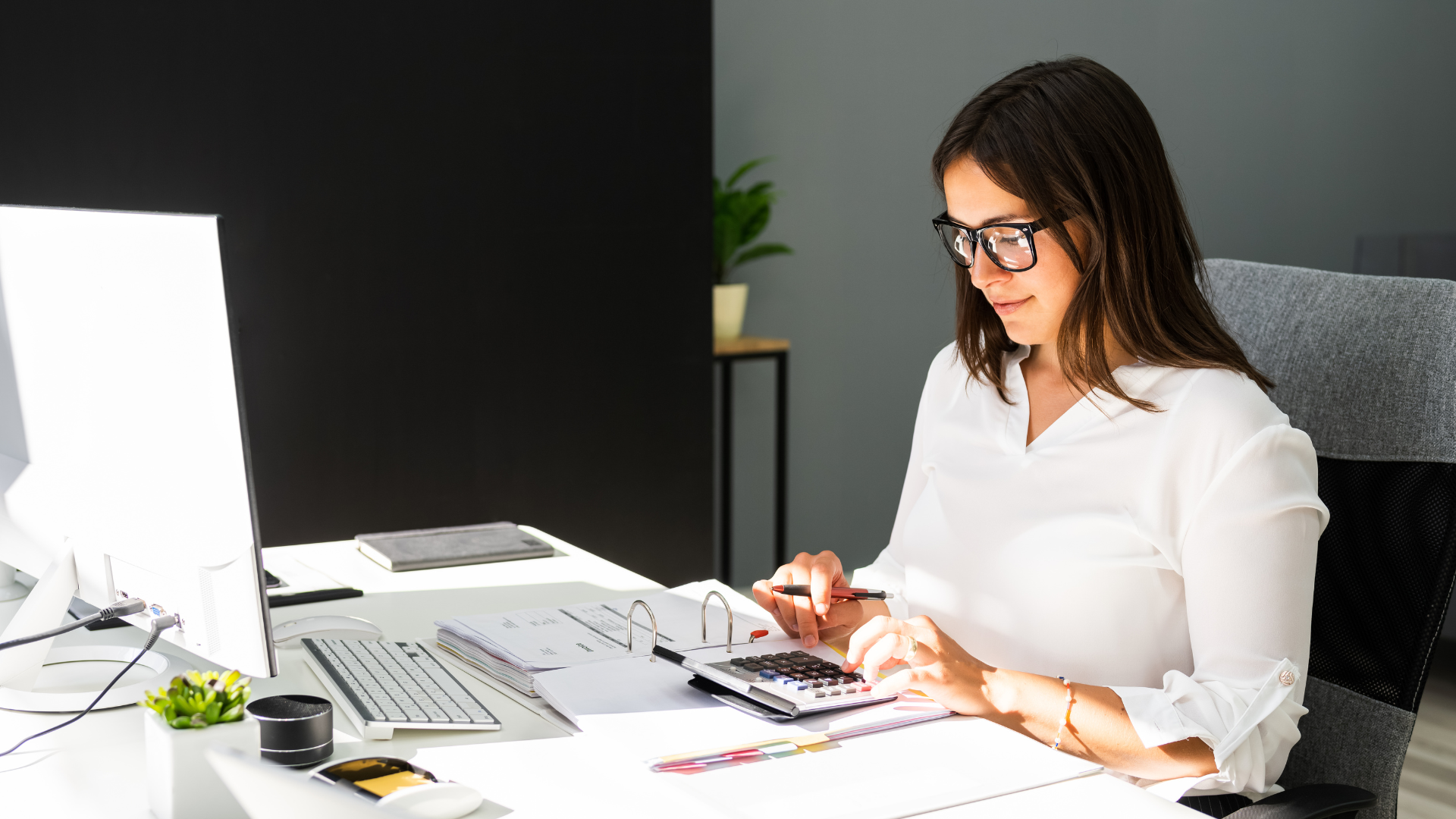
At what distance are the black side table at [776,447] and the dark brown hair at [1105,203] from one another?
2445 millimetres

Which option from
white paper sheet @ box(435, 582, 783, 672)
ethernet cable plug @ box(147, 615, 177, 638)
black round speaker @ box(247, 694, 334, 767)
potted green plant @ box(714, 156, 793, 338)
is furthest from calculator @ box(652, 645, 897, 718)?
potted green plant @ box(714, 156, 793, 338)

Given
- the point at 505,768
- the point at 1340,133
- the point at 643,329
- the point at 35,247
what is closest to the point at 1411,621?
the point at 505,768

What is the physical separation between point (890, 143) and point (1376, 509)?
3092 mm

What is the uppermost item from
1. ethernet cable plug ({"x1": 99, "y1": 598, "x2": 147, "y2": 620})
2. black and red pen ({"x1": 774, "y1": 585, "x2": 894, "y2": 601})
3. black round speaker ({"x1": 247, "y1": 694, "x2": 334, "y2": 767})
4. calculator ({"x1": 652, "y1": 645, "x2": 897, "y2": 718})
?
ethernet cable plug ({"x1": 99, "y1": 598, "x2": 147, "y2": 620})

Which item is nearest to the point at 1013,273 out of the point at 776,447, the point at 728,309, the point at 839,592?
the point at 839,592

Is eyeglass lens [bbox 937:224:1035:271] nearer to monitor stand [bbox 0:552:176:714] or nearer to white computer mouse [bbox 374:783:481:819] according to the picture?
white computer mouse [bbox 374:783:481:819]

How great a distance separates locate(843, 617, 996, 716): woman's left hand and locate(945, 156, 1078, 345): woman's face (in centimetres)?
40

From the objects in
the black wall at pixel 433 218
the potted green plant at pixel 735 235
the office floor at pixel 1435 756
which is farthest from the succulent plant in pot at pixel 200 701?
the potted green plant at pixel 735 235

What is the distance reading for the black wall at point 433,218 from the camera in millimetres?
2508

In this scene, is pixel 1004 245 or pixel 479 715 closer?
pixel 479 715

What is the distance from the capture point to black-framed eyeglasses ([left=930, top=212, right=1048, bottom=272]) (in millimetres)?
1221

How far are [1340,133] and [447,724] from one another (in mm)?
5121

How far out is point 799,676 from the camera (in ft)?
3.56

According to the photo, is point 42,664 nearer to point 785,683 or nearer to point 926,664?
point 785,683
